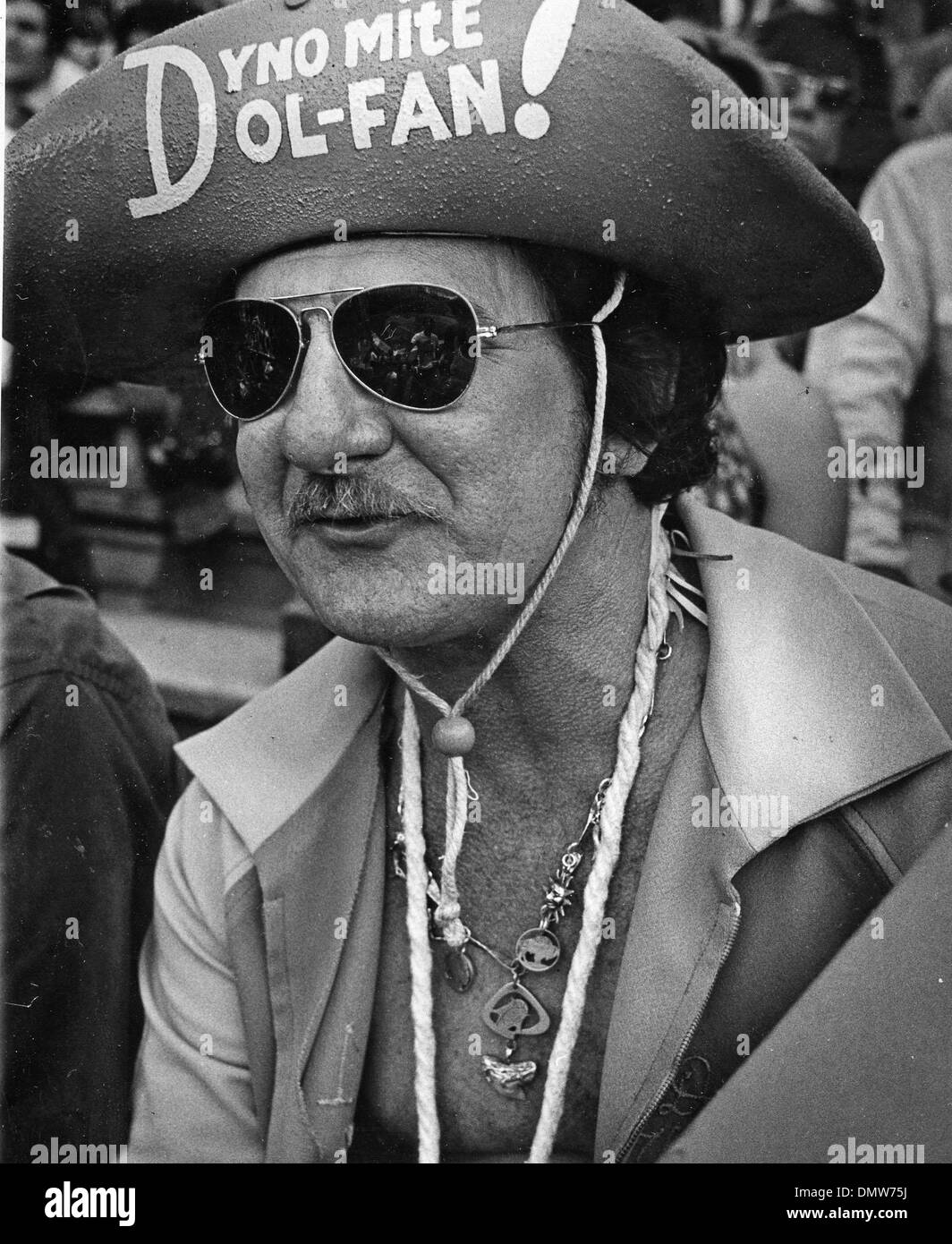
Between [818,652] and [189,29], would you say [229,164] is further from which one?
[818,652]

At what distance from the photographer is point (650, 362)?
197 centimetres

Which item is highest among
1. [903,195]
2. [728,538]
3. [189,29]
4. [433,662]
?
[189,29]

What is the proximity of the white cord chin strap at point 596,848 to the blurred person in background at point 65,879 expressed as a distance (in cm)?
57

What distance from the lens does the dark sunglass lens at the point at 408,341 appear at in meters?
1.69

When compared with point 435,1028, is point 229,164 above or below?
above

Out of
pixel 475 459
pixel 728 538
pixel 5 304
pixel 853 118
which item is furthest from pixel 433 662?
pixel 853 118

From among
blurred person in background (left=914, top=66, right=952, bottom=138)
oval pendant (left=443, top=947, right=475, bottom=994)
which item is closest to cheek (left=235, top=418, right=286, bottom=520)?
oval pendant (left=443, top=947, right=475, bottom=994)

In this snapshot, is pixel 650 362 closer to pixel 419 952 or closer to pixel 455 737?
pixel 455 737

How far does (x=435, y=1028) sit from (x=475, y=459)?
91cm

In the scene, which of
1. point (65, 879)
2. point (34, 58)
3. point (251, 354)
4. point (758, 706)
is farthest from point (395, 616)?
point (34, 58)

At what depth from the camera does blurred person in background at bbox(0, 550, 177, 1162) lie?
7.09ft

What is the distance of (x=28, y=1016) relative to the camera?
216 centimetres

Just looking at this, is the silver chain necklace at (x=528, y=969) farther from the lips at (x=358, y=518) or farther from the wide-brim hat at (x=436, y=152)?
the wide-brim hat at (x=436, y=152)

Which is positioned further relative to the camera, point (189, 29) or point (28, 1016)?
point (28, 1016)
